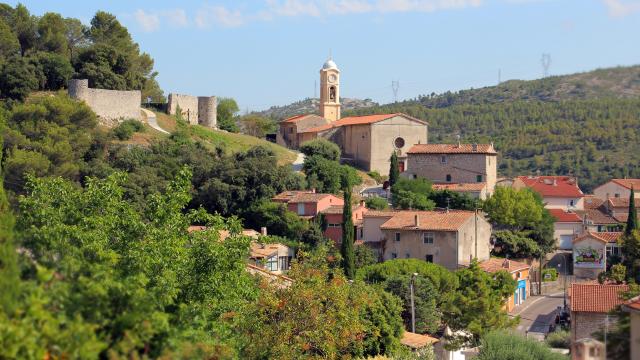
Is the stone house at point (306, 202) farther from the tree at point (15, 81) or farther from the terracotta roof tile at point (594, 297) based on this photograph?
the terracotta roof tile at point (594, 297)

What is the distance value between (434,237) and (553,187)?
2608 centimetres

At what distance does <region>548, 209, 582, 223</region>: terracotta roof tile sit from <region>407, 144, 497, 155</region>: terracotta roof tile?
19.8 feet

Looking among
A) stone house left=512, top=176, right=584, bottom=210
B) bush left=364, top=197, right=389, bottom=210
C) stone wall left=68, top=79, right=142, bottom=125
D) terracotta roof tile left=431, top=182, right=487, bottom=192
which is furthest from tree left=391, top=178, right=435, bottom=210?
stone wall left=68, top=79, right=142, bottom=125

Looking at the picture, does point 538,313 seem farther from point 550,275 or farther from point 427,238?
point 550,275

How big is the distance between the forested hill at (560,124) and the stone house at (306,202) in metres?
53.8

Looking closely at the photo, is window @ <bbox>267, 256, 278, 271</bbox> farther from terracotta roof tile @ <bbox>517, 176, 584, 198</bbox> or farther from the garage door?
terracotta roof tile @ <bbox>517, 176, 584, 198</bbox>

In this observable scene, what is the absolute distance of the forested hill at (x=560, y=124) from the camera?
109 m

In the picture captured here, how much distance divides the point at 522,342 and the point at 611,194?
5523cm

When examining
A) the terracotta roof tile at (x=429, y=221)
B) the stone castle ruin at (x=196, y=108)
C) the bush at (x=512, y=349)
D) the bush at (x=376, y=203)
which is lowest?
the bush at (x=512, y=349)

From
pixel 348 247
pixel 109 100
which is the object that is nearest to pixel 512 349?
pixel 348 247

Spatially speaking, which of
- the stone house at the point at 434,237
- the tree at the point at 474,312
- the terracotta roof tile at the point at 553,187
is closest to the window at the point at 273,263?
the stone house at the point at 434,237

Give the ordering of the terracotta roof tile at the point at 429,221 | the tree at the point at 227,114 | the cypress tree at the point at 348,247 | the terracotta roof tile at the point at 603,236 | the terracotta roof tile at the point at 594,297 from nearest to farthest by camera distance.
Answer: the terracotta roof tile at the point at 594,297
the cypress tree at the point at 348,247
the terracotta roof tile at the point at 429,221
the terracotta roof tile at the point at 603,236
the tree at the point at 227,114

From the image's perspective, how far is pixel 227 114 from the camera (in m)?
80.9

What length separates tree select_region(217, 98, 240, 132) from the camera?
245ft
